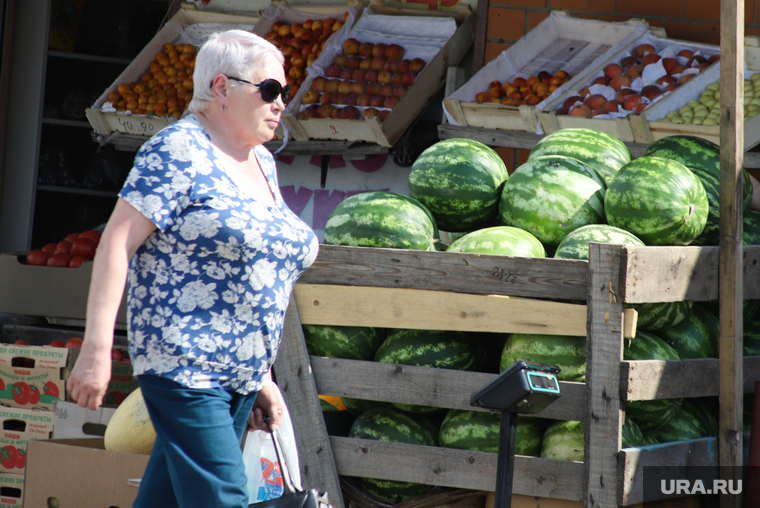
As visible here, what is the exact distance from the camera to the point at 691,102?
409 cm

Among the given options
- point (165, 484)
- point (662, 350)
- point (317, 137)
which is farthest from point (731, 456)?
point (317, 137)

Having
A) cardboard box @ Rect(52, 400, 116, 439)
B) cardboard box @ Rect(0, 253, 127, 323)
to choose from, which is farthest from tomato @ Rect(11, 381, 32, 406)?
cardboard box @ Rect(0, 253, 127, 323)

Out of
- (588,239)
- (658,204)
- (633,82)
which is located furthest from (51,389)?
(633,82)

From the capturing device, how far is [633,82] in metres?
4.47

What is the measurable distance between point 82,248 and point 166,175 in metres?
3.55

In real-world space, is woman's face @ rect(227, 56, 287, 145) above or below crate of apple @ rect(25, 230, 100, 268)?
below

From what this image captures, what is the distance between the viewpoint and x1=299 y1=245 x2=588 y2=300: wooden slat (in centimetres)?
221

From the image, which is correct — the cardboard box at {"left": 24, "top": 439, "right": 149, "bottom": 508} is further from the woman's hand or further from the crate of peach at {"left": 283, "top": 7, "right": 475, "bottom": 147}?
the crate of peach at {"left": 283, "top": 7, "right": 475, "bottom": 147}

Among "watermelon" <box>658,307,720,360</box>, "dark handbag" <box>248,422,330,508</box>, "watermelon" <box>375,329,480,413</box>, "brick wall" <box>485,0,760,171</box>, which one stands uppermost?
"brick wall" <box>485,0,760,171</box>

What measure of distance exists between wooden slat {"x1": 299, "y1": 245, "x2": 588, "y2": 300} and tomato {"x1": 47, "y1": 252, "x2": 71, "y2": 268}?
2816mm

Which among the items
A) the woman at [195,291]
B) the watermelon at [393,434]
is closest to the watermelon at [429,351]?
the watermelon at [393,434]

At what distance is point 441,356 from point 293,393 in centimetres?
52

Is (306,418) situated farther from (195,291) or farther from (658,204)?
(658,204)

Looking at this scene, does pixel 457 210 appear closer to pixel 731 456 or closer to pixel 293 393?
pixel 293 393
